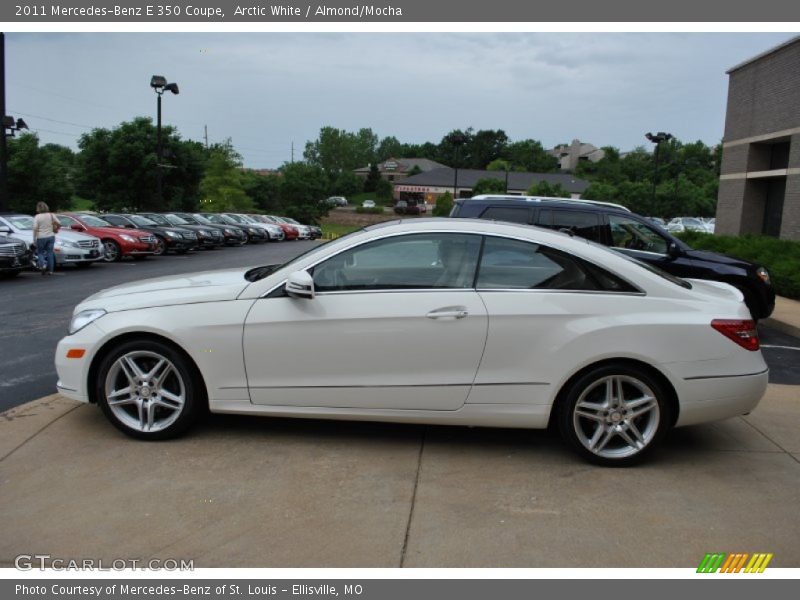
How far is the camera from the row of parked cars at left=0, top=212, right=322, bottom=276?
48.6 feet

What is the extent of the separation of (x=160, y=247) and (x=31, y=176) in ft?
71.0

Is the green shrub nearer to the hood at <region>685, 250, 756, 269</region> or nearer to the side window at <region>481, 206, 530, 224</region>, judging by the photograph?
the hood at <region>685, 250, 756, 269</region>

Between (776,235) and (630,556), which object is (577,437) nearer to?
(630,556)

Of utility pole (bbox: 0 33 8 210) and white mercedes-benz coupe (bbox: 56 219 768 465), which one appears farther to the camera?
utility pole (bbox: 0 33 8 210)

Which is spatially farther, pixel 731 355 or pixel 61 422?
pixel 61 422

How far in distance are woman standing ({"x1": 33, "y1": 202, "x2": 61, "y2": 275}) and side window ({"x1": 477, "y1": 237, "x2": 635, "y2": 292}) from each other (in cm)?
1317

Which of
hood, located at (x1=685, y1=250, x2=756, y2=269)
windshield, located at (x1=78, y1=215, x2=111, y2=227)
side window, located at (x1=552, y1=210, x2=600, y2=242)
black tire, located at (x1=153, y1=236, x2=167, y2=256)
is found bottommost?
black tire, located at (x1=153, y1=236, x2=167, y2=256)

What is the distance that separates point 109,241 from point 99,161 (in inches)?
907

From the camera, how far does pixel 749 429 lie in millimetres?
5133

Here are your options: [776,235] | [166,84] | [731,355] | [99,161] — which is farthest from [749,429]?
[99,161]

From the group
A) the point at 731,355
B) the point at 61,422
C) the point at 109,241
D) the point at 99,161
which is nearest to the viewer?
the point at 731,355

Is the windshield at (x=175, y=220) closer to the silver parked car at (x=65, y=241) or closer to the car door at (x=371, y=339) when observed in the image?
the silver parked car at (x=65, y=241)

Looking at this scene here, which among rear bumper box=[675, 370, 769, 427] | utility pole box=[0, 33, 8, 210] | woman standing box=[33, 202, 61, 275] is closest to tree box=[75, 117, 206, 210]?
utility pole box=[0, 33, 8, 210]
